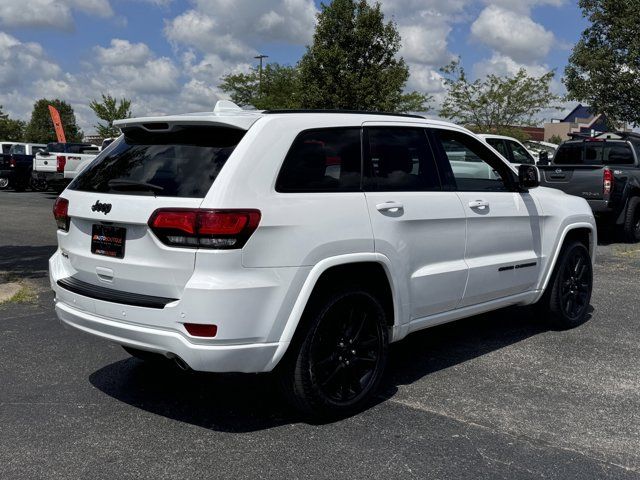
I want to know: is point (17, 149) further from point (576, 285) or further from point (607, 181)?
point (576, 285)

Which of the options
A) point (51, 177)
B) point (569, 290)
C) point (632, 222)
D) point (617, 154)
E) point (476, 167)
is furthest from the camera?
point (51, 177)

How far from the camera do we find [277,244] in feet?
11.6

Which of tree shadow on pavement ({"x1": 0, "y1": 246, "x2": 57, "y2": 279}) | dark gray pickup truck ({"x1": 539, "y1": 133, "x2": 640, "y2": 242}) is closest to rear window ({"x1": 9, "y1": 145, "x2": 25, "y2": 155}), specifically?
tree shadow on pavement ({"x1": 0, "y1": 246, "x2": 57, "y2": 279})

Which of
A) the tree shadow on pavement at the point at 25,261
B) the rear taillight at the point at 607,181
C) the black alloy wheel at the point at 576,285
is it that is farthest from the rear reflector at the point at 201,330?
the rear taillight at the point at 607,181

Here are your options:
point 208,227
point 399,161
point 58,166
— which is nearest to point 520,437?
point 399,161

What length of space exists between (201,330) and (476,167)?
3.01 metres

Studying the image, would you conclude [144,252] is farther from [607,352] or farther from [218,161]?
[607,352]

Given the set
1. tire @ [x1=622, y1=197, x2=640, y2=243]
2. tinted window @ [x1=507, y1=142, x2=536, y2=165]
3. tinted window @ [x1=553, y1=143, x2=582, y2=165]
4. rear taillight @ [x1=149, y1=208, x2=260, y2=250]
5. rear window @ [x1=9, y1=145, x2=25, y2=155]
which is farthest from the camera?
rear window @ [x1=9, y1=145, x2=25, y2=155]

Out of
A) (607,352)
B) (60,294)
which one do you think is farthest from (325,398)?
(607,352)

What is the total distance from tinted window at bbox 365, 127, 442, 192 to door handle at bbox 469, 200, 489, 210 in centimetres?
33

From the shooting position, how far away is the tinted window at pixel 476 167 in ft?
15.9

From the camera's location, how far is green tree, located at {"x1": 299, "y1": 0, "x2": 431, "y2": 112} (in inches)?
1045

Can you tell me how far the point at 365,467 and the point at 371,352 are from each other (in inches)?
36.4

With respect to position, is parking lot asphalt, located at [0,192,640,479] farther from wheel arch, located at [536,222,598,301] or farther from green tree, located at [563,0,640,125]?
green tree, located at [563,0,640,125]
